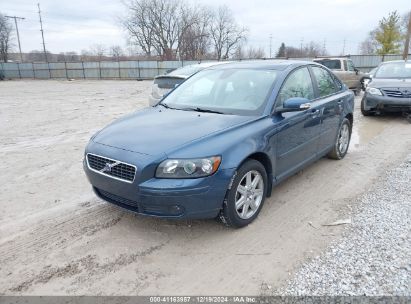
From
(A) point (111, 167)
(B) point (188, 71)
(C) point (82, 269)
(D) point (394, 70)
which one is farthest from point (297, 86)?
(D) point (394, 70)

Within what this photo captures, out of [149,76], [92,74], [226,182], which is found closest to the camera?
[226,182]

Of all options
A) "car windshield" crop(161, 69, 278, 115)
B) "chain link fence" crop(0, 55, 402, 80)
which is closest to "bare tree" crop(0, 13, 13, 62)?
"chain link fence" crop(0, 55, 402, 80)

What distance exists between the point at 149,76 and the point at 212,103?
3004 cm

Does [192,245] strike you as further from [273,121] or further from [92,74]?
[92,74]

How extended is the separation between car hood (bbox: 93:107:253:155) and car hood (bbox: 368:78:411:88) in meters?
6.73

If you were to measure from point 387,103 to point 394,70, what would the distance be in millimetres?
1489

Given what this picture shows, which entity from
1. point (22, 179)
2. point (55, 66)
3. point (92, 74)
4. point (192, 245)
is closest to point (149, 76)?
point (92, 74)

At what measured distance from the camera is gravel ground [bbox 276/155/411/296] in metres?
2.56

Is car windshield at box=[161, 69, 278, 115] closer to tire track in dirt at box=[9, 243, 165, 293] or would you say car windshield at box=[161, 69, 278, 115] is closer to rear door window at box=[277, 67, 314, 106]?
rear door window at box=[277, 67, 314, 106]

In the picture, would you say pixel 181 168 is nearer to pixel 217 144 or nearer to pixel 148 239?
pixel 217 144

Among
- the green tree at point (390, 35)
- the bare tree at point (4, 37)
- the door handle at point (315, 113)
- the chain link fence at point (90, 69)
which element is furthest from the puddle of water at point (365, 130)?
the bare tree at point (4, 37)

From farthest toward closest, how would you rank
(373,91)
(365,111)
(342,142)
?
(365,111) < (373,91) < (342,142)

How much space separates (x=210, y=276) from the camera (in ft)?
8.97

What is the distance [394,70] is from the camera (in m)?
9.38
